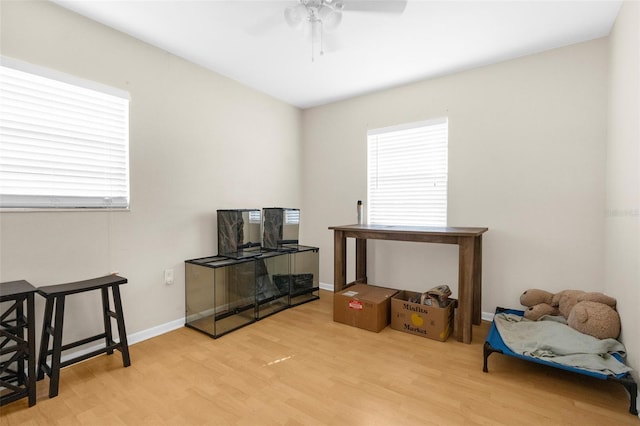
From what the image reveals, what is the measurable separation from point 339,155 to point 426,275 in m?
1.78

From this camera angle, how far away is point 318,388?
1.78 meters

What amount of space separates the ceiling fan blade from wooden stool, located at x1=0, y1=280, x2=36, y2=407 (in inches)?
102

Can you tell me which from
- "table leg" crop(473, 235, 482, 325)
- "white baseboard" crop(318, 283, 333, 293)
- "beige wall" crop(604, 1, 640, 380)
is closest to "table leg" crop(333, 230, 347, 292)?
"white baseboard" crop(318, 283, 333, 293)

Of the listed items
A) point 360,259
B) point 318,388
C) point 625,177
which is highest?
point 625,177

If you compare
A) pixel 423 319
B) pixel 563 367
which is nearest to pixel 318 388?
pixel 423 319

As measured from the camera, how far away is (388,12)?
1.99 meters

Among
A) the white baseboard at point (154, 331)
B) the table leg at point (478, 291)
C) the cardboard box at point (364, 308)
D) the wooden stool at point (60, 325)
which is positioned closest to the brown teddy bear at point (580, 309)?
the table leg at point (478, 291)

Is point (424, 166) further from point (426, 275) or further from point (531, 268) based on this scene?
point (531, 268)

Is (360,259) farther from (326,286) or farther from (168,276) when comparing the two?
(168,276)

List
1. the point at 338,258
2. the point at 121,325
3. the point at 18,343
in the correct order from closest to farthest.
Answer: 1. the point at 18,343
2. the point at 121,325
3. the point at 338,258

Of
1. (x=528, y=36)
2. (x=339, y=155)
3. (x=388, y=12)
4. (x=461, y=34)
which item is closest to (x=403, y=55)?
(x=461, y=34)

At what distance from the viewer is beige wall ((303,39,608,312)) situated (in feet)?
7.85

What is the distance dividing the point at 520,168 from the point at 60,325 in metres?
3.63

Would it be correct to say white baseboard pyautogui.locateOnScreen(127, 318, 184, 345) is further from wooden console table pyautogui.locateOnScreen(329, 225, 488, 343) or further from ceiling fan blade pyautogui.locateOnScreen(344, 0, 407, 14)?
ceiling fan blade pyautogui.locateOnScreen(344, 0, 407, 14)
